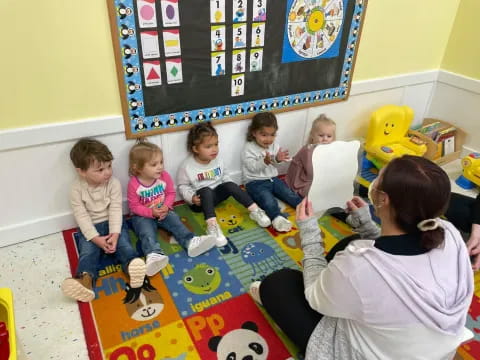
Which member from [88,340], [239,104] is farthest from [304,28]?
[88,340]

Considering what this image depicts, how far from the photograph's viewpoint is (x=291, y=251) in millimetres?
1965

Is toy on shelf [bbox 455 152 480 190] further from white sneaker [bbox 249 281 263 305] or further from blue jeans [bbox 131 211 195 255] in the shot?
blue jeans [bbox 131 211 195 255]

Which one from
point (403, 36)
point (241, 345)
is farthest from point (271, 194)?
point (403, 36)

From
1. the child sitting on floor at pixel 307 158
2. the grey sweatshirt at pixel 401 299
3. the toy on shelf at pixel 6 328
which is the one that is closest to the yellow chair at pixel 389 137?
the child sitting on floor at pixel 307 158

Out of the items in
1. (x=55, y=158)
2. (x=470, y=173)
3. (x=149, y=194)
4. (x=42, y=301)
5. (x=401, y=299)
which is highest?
(x=401, y=299)

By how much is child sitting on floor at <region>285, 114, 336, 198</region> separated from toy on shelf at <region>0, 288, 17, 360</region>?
1.65 meters

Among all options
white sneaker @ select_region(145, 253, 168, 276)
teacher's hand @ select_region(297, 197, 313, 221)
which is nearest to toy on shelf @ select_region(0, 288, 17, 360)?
white sneaker @ select_region(145, 253, 168, 276)

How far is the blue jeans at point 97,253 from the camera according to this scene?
1.72 m

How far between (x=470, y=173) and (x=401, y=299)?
199 centimetres

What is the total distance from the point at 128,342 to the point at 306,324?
0.71 metres

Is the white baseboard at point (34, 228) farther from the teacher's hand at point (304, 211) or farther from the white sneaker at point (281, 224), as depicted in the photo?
the teacher's hand at point (304, 211)

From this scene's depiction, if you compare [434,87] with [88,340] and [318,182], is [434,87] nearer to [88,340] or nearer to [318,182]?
[318,182]

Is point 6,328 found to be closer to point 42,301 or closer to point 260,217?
point 42,301

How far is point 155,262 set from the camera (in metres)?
1.75
